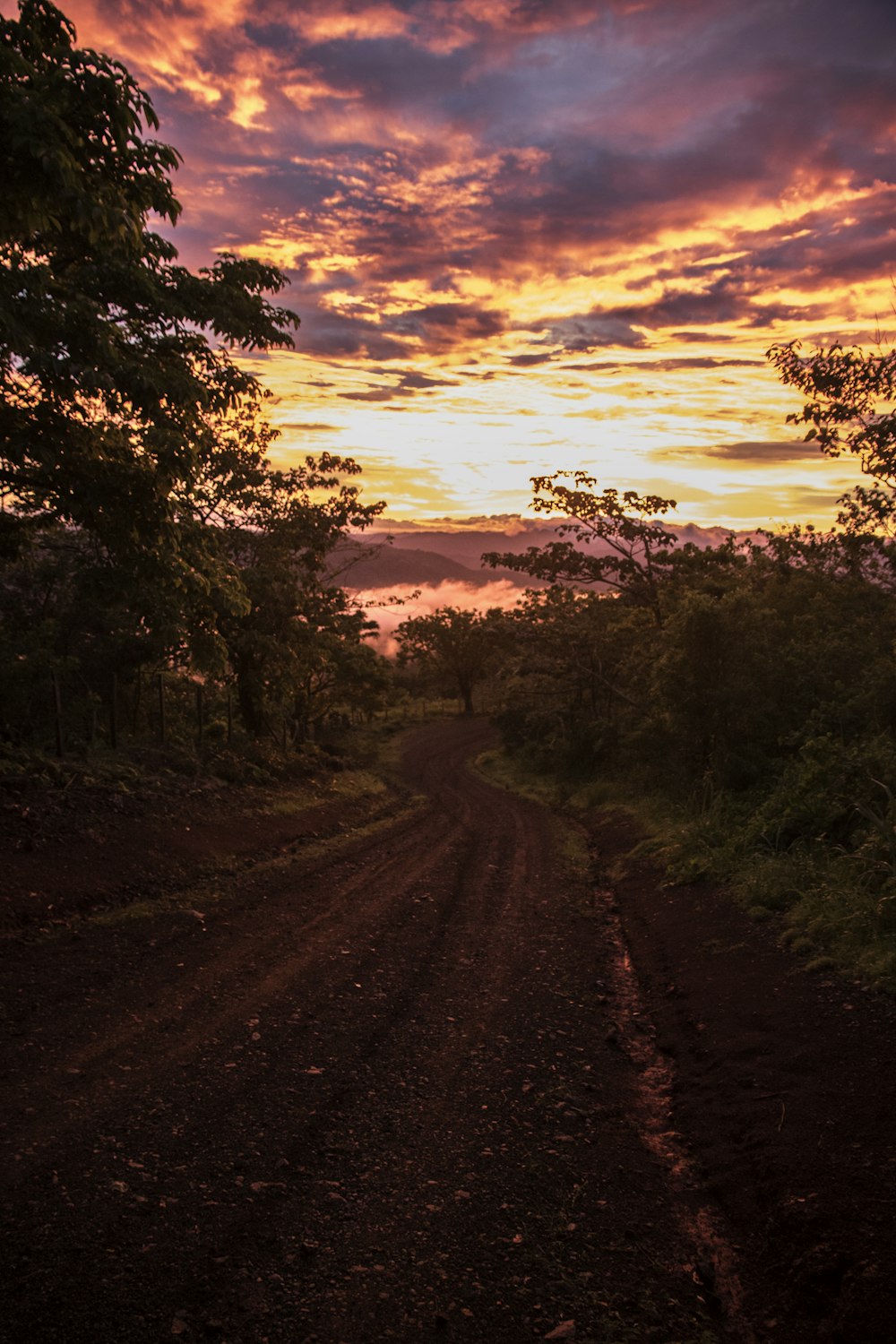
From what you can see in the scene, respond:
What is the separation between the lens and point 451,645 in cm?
6969

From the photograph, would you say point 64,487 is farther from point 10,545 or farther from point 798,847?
point 798,847

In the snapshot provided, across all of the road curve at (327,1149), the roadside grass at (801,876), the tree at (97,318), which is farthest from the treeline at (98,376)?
the roadside grass at (801,876)

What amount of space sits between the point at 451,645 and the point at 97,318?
60.9 metres

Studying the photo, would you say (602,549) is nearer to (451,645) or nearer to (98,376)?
(98,376)

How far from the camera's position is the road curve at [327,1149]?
12.4ft

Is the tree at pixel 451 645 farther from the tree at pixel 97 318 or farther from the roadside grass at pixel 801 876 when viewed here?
the tree at pixel 97 318

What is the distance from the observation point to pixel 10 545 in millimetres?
10852

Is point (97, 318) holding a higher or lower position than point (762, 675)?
higher

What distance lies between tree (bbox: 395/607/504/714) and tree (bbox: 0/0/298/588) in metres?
57.0

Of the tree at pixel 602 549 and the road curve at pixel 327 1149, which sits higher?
the tree at pixel 602 549

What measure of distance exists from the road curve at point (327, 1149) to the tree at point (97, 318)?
514cm

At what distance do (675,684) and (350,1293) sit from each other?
46.8ft

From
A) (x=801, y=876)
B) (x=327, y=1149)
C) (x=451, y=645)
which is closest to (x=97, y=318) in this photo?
(x=327, y=1149)

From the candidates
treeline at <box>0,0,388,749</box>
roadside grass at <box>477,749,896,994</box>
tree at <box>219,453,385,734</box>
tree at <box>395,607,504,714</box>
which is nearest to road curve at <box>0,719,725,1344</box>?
roadside grass at <box>477,749,896,994</box>
